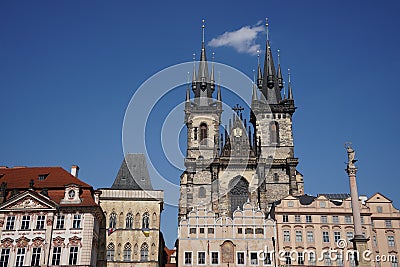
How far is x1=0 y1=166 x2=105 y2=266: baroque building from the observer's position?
40000mm

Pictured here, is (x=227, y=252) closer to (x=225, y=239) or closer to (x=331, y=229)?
Result: (x=225, y=239)

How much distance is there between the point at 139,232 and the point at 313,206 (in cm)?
1937

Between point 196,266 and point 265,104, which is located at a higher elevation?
point 265,104

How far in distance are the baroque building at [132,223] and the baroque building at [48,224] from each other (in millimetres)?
3329

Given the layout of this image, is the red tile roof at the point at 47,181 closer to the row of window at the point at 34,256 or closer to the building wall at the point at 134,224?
the row of window at the point at 34,256

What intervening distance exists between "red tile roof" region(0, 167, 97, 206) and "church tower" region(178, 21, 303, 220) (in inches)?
781

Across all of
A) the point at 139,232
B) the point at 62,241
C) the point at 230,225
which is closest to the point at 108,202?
the point at 139,232

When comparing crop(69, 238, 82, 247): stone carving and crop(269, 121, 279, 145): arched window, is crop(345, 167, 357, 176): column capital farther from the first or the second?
crop(269, 121, 279, 145): arched window

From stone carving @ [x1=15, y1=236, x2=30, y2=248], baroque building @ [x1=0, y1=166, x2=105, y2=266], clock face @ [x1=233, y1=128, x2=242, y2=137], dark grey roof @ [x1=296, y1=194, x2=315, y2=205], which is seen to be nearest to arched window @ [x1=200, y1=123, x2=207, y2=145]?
clock face @ [x1=233, y1=128, x2=242, y2=137]

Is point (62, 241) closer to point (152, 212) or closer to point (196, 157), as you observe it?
point (152, 212)

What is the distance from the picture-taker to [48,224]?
4091 centimetres

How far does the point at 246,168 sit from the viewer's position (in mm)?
67250

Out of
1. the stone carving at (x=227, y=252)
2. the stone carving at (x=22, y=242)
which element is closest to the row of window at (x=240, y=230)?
the stone carving at (x=227, y=252)

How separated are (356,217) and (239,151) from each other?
1436 inches
